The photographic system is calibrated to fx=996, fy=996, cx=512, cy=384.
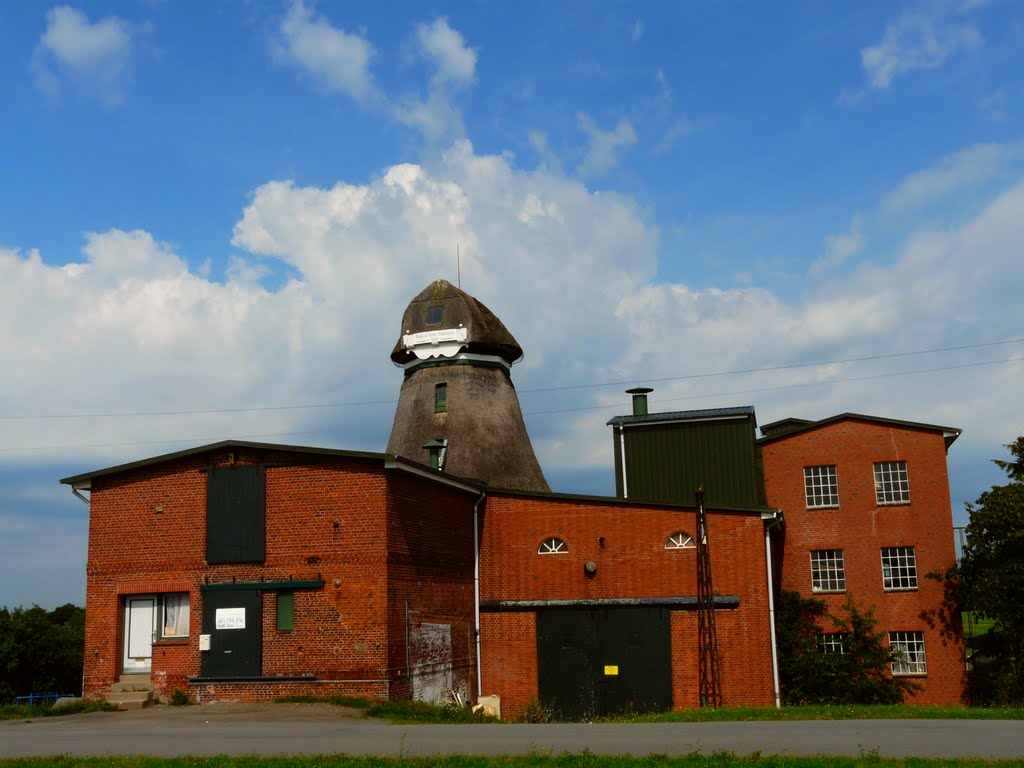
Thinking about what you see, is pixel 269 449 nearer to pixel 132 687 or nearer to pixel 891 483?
pixel 132 687

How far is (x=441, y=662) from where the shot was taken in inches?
941

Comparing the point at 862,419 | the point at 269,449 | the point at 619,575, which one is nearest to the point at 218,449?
the point at 269,449

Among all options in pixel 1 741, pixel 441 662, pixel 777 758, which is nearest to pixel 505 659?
pixel 441 662

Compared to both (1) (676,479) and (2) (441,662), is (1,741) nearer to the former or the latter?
(2) (441,662)

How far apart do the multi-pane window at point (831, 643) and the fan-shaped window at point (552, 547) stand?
7.81 metres

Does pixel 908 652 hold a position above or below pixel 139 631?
below

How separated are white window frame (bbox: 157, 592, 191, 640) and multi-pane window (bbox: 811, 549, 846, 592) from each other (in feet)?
58.4

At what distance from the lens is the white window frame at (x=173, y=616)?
73.7ft

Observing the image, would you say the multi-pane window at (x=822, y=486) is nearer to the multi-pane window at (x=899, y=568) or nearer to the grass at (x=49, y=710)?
the multi-pane window at (x=899, y=568)

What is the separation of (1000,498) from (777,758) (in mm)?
18864

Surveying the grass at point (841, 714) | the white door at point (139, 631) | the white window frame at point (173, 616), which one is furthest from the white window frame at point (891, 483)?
the white door at point (139, 631)

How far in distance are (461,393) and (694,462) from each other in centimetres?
846

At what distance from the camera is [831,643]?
27.8 m

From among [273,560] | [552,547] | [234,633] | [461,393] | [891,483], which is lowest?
[234,633]
